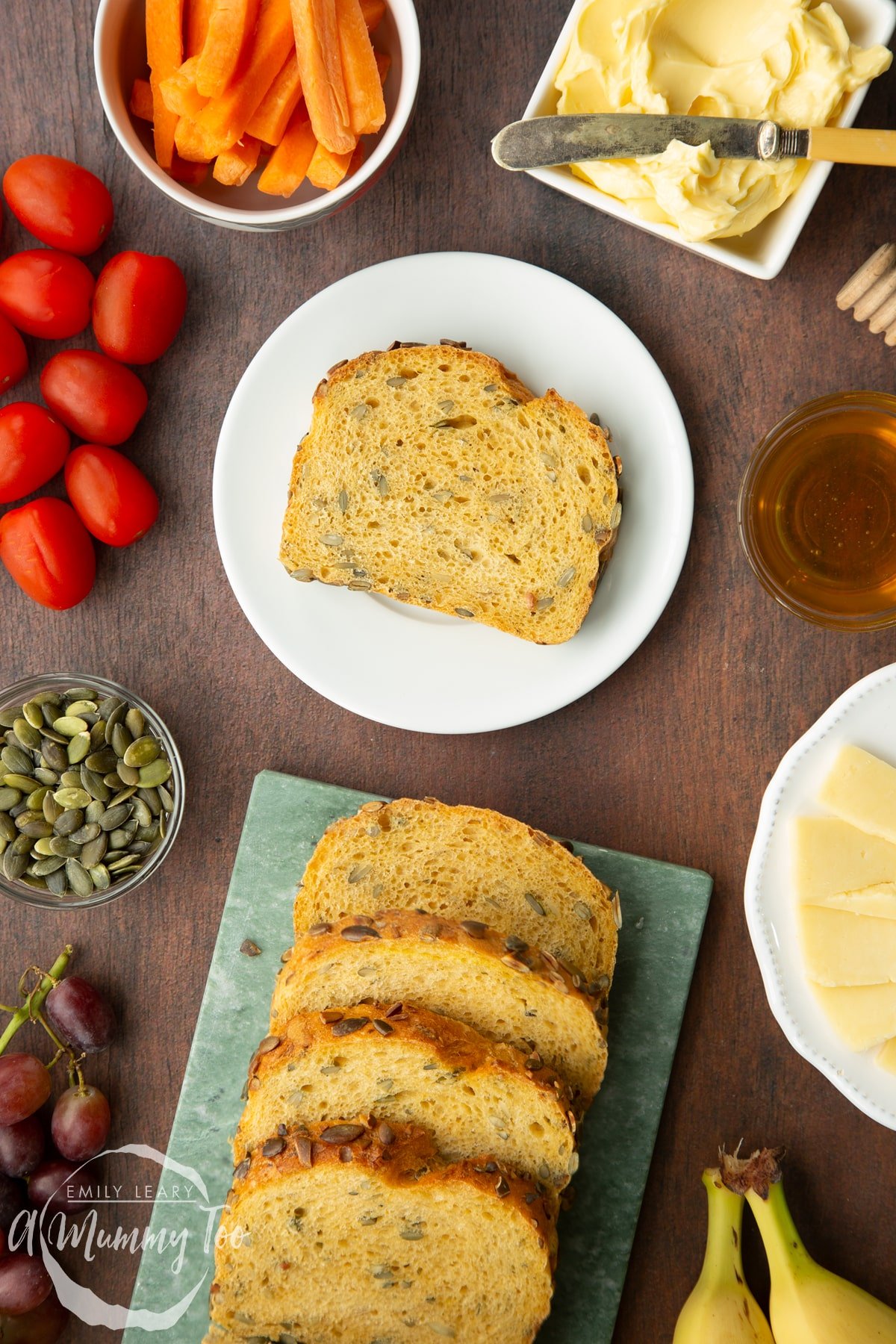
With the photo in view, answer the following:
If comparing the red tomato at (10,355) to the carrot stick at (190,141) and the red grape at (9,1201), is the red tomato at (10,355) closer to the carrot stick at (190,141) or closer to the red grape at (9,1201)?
the carrot stick at (190,141)

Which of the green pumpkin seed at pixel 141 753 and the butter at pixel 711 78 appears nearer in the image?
the butter at pixel 711 78

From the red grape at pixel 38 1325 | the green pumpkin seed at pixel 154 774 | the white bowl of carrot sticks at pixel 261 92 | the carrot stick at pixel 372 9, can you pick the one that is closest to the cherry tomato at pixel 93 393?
the white bowl of carrot sticks at pixel 261 92

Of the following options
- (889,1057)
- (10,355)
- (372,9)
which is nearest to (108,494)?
(10,355)

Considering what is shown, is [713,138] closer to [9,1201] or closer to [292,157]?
[292,157]

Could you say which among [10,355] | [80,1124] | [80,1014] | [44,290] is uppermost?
[44,290]

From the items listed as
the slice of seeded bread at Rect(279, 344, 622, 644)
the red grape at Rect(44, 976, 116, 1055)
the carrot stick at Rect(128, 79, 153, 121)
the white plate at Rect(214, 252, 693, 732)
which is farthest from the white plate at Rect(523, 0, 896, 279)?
the red grape at Rect(44, 976, 116, 1055)

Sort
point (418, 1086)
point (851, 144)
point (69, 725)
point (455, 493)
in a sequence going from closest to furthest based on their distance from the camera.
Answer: point (851, 144)
point (418, 1086)
point (455, 493)
point (69, 725)
